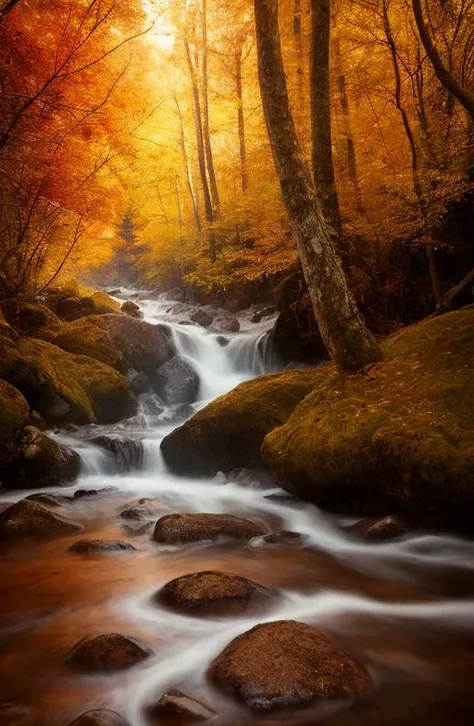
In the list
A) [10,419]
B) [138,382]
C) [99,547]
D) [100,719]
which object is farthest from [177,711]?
[138,382]

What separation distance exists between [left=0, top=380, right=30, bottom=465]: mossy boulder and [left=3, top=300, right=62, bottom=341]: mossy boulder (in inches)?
164

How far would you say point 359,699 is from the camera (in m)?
2.57

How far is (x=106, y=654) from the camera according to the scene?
306 cm

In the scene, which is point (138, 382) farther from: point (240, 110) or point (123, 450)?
point (240, 110)

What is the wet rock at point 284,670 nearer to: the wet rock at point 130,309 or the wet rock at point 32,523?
the wet rock at point 32,523

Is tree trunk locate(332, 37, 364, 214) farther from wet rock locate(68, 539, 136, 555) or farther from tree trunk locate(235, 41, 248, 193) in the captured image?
wet rock locate(68, 539, 136, 555)

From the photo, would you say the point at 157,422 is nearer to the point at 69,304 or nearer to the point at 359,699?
the point at 69,304

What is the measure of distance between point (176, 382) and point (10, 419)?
6.56m

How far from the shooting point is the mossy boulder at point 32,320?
11578 millimetres

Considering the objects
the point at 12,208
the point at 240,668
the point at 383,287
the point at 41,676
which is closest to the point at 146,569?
the point at 41,676

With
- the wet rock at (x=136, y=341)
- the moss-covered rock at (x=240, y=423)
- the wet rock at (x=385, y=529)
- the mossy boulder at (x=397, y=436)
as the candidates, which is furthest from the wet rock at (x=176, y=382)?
the wet rock at (x=385, y=529)

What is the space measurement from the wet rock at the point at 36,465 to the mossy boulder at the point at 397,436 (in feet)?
12.8

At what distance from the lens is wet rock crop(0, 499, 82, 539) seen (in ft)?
18.7

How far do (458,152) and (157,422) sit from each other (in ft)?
27.7
